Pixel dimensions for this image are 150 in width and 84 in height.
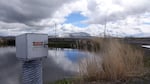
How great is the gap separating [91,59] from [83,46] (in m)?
1.73

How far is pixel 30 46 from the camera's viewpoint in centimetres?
220

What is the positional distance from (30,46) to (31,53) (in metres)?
0.08

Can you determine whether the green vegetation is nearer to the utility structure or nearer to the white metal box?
the utility structure

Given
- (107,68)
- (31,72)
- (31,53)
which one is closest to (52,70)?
(107,68)

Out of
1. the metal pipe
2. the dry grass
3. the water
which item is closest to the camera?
the metal pipe

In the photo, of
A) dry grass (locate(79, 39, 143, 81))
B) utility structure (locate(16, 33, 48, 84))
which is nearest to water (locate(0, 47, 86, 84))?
dry grass (locate(79, 39, 143, 81))

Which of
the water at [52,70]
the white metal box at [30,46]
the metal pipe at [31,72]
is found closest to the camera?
the white metal box at [30,46]

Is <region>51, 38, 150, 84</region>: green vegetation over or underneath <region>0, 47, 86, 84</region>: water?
over

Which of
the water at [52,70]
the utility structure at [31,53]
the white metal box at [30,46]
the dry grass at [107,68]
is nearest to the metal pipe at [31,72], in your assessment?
the utility structure at [31,53]

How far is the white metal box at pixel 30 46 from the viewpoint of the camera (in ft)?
7.11

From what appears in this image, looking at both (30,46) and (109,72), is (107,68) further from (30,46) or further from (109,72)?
(30,46)

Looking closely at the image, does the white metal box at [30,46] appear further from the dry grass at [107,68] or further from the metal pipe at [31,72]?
the dry grass at [107,68]

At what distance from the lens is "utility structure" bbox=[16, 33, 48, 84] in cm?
218

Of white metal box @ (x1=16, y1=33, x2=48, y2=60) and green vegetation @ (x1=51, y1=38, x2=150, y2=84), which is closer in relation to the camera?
white metal box @ (x1=16, y1=33, x2=48, y2=60)
